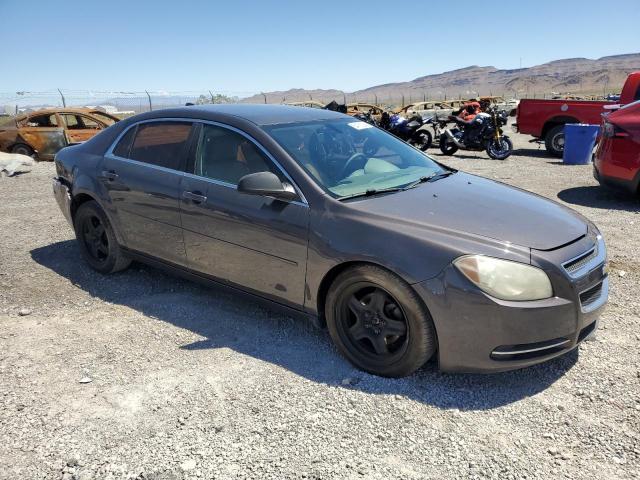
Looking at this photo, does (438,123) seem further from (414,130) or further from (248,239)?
(248,239)

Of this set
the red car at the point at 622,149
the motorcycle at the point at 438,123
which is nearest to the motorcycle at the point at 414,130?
the motorcycle at the point at 438,123

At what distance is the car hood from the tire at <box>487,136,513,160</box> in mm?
10213

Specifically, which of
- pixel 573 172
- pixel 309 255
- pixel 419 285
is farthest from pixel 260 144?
pixel 573 172

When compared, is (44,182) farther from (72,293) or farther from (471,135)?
(471,135)

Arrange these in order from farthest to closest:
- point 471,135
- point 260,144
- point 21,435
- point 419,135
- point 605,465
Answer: point 419,135
point 471,135
point 260,144
point 21,435
point 605,465

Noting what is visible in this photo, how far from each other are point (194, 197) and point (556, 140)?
12.2 meters

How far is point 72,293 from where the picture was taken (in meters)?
4.61

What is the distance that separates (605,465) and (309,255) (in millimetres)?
1890

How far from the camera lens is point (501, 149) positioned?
530 inches

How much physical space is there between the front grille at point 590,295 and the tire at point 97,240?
12.1ft

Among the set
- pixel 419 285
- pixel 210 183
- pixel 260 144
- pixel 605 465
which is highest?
pixel 260 144

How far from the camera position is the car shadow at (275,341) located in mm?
3035

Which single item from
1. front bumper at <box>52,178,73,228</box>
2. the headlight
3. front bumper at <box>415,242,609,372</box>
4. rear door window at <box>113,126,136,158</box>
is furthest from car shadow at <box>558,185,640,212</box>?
front bumper at <box>52,178,73,228</box>

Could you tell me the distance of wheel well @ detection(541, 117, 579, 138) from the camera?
13.2 m
